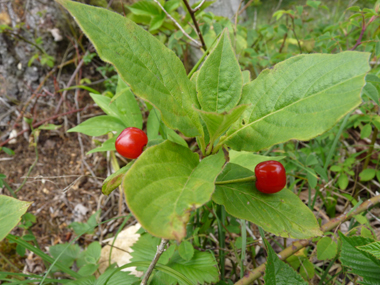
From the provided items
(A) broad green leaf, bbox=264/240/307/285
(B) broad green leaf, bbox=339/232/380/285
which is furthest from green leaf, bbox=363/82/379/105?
(A) broad green leaf, bbox=264/240/307/285

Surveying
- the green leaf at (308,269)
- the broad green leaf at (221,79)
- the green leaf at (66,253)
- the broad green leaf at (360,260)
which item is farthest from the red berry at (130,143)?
the green leaf at (66,253)

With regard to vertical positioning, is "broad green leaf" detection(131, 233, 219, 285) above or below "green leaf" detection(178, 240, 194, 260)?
below

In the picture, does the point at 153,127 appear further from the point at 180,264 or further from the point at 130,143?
the point at 180,264

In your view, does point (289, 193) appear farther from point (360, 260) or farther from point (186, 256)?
point (186, 256)

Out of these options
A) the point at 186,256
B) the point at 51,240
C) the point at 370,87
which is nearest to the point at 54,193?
the point at 51,240

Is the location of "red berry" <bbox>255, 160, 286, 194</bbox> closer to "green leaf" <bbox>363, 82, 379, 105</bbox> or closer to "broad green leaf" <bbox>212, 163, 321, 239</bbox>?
"broad green leaf" <bbox>212, 163, 321, 239</bbox>

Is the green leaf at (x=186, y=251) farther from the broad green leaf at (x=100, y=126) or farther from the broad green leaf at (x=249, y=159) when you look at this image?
the broad green leaf at (x=100, y=126)
